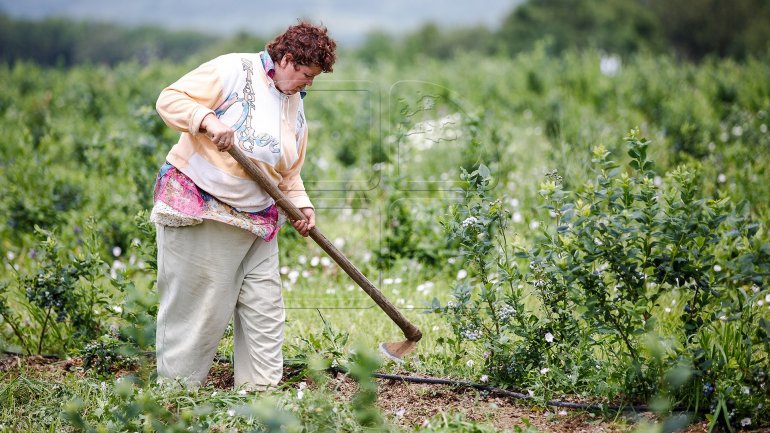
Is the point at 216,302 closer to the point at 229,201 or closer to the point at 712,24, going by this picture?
the point at 229,201

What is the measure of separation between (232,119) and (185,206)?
0.36m

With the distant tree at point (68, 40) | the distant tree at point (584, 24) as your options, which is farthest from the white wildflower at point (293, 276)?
the distant tree at point (584, 24)

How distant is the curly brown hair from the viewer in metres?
2.87

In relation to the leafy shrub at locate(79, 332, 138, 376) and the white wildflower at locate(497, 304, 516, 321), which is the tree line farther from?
the white wildflower at locate(497, 304, 516, 321)

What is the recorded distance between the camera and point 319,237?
316 cm

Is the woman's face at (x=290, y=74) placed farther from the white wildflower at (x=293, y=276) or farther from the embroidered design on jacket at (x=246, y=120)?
the white wildflower at (x=293, y=276)

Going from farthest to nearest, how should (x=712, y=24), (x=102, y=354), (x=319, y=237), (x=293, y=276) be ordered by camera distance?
(x=712, y=24) < (x=293, y=276) < (x=102, y=354) < (x=319, y=237)

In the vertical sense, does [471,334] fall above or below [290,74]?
below

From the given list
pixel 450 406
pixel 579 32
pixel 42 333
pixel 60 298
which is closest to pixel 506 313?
pixel 450 406

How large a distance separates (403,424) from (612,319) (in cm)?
86

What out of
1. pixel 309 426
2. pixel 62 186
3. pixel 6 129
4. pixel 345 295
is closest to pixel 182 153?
pixel 309 426

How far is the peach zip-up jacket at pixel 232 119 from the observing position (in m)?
2.82

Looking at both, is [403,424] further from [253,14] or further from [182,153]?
[253,14]

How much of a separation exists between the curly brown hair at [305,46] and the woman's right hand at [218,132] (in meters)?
0.37
